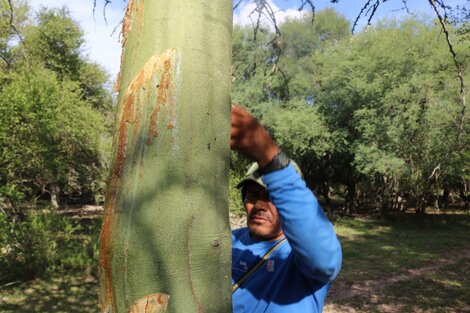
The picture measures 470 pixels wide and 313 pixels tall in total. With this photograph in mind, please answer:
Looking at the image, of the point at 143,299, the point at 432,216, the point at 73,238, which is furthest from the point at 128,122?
the point at 432,216

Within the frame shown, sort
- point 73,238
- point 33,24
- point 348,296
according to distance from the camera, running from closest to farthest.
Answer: point 348,296, point 73,238, point 33,24

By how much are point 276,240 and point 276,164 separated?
614 millimetres

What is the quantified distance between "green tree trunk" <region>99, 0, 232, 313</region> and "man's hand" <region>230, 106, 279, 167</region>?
95 millimetres

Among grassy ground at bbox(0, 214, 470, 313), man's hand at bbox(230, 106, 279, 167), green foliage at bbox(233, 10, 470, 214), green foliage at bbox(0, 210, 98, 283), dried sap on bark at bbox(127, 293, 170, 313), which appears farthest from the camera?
green foliage at bbox(233, 10, 470, 214)

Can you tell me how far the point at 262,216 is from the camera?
63.7 inches

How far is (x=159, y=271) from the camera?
2.52 feet

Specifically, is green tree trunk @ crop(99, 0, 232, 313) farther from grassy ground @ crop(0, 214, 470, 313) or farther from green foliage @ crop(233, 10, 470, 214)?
green foliage @ crop(233, 10, 470, 214)

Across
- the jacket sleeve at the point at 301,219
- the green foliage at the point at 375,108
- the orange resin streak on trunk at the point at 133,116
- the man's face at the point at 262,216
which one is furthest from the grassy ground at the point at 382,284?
Result: the orange resin streak on trunk at the point at 133,116

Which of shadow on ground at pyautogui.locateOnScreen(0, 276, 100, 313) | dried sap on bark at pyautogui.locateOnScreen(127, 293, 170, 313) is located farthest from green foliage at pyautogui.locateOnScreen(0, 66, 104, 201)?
dried sap on bark at pyautogui.locateOnScreen(127, 293, 170, 313)

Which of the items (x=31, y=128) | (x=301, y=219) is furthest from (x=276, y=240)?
(x=31, y=128)

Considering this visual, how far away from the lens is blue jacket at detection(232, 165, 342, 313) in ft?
3.58

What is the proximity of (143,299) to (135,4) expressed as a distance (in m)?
0.66

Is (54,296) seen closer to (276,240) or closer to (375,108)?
(276,240)

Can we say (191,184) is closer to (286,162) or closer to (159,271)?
(159,271)
